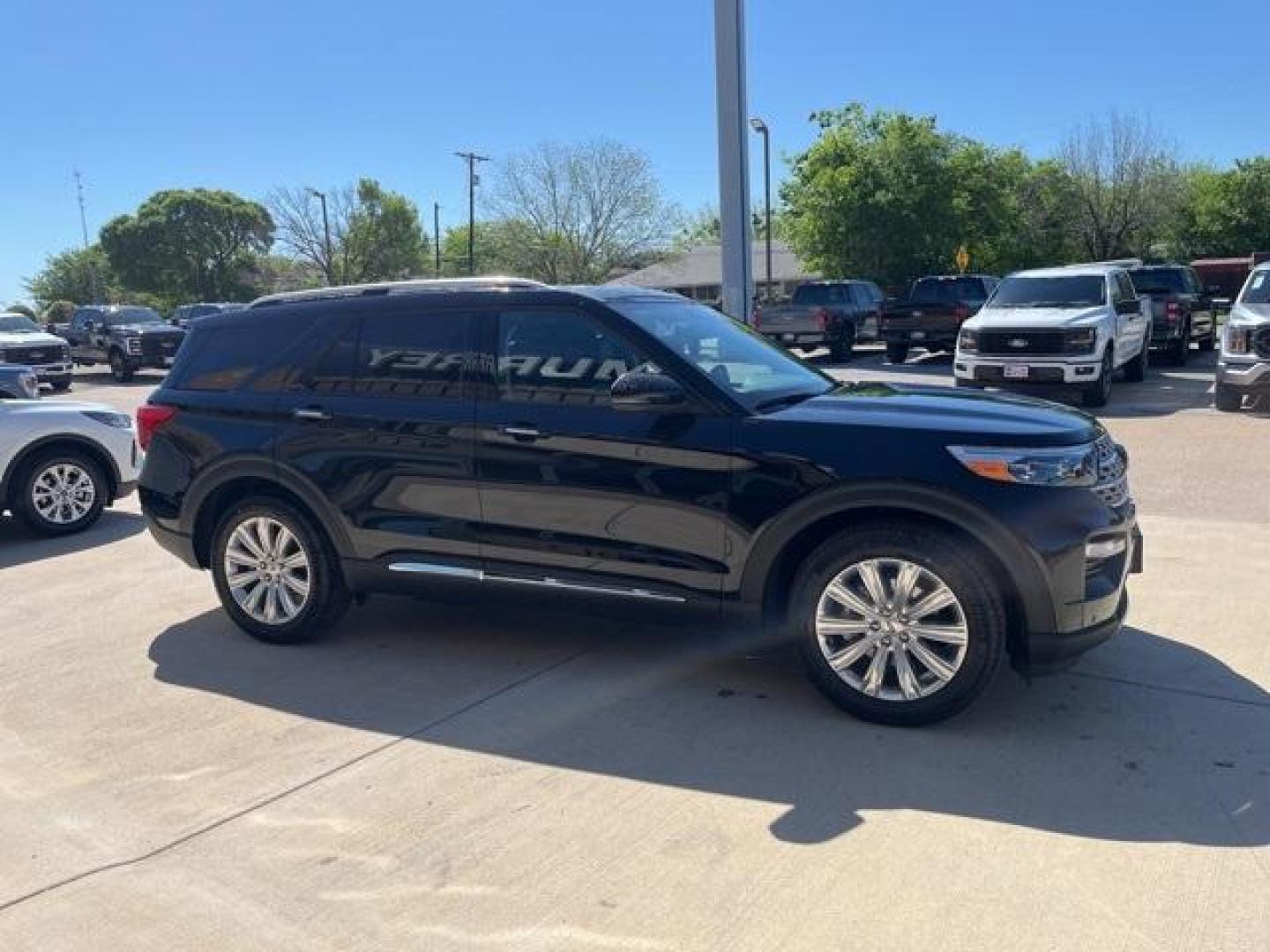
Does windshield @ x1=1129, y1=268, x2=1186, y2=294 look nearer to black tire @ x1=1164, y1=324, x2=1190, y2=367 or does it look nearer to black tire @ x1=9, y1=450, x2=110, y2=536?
black tire @ x1=1164, y1=324, x2=1190, y2=367

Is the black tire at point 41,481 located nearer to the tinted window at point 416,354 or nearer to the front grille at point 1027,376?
the tinted window at point 416,354

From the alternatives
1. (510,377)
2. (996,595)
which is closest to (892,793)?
(996,595)

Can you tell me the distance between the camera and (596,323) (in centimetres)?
470

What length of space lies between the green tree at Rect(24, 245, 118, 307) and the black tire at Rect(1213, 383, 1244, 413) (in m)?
88.1

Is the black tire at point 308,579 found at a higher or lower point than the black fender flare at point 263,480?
lower

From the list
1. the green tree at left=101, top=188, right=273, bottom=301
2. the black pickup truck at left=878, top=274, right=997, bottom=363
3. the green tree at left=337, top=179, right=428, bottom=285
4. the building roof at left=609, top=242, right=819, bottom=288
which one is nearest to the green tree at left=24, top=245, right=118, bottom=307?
the green tree at left=101, top=188, right=273, bottom=301

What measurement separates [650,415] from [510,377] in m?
0.74

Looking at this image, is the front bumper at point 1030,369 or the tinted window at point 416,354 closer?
the tinted window at point 416,354

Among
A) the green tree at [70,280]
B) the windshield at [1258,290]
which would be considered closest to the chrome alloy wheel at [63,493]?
the windshield at [1258,290]

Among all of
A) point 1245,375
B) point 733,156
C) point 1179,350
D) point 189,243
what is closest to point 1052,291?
point 1245,375

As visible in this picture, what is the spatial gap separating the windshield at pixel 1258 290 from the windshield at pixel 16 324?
2456cm

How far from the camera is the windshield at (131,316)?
27.2 meters

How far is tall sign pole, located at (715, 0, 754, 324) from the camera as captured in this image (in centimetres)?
1377

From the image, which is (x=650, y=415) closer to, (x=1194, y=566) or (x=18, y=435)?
(x=1194, y=566)
